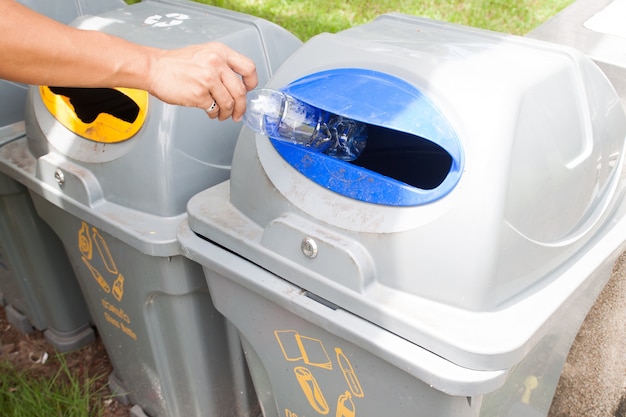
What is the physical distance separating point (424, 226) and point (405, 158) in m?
0.46

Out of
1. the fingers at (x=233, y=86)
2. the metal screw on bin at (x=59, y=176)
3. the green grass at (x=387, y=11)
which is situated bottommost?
the green grass at (x=387, y=11)

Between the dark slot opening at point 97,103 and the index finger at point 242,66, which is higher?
the index finger at point 242,66

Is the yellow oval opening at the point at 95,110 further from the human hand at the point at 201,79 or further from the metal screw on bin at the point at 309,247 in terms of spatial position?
the metal screw on bin at the point at 309,247

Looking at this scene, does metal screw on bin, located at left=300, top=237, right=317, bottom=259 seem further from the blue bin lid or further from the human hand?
the human hand

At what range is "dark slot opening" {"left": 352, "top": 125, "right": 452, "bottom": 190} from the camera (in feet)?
5.19

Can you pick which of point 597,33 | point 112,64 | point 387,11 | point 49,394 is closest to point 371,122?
point 112,64

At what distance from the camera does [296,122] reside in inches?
55.5

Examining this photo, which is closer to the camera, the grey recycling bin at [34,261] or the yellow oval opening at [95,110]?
the yellow oval opening at [95,110]

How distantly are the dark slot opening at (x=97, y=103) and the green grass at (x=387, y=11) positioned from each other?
226cm

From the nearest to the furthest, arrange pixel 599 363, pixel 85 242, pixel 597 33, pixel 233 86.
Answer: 1. pixel 233 86
2. pixel 85 242
3. pixel 599 363
4. pixel 597 33

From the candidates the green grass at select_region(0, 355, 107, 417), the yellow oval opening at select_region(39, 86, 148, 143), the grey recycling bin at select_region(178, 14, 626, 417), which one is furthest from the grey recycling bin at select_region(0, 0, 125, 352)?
the grey recycling bin at select_region(178, 14, 626, 417)

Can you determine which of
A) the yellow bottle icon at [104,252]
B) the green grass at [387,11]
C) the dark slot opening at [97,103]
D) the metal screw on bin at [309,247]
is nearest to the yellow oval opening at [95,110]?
the dark slot opening at [97,103]

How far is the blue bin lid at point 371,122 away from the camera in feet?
3.91

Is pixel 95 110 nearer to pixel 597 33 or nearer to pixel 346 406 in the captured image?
pixel 346 406
